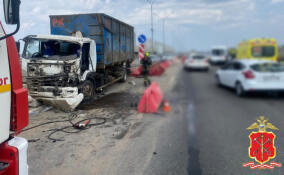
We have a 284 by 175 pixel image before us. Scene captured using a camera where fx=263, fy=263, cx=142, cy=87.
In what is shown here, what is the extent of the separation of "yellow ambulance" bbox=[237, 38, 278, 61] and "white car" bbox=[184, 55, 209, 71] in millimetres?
3621

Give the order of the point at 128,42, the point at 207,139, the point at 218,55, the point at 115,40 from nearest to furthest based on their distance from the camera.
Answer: the point at 115,40 < the point at 128,42 < the point at 207,139 < the point at 218,55

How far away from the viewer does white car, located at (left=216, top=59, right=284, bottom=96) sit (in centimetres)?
901

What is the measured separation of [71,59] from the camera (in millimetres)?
1761

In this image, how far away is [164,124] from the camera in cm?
603

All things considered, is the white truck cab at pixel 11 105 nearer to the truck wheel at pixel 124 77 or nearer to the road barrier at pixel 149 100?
the truck wheel at pixel 124 77

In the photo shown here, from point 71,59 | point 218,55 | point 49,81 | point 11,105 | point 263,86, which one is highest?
point 71,59

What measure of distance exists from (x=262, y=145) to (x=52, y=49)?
247 centimetres

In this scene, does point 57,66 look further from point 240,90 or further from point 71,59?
point 240,90

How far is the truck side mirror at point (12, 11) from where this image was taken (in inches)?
75.1

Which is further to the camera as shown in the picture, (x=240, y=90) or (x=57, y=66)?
(x=240, y=90)

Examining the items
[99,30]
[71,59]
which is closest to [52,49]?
[71,59]

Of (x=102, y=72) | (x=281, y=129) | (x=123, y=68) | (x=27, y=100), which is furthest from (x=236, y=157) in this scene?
(x=27, y=100)

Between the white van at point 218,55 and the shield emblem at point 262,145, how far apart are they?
29.9 meters

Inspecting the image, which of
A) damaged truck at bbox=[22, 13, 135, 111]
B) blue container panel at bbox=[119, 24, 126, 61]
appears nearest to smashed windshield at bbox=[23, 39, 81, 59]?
damaged truck at bbox=[22, 13, 135, 111]
